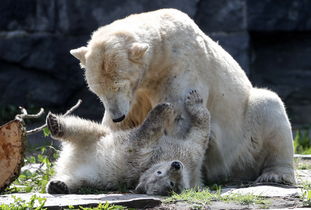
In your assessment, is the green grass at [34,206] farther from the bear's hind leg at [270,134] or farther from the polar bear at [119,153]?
the bear's hind leg at [270,134]

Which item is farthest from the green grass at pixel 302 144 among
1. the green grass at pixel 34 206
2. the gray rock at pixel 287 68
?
the green grass at pixel 34 206

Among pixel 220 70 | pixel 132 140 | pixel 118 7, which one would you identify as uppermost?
pixel 118 7

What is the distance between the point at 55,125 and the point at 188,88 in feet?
3.80

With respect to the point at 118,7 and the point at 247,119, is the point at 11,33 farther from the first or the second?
the point at 247,119

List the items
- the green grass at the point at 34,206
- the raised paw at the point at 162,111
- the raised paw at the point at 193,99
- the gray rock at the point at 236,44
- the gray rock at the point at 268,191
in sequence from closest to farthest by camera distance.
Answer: the green grass at the point at 34,206
the gray rock at the point at 268,191
the raised paw at the point at 162,111
the raised paw at the point at 193,99
the gray rock at the point at 236,44

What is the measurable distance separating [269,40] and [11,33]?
380cm

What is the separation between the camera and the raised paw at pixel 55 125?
5.68m

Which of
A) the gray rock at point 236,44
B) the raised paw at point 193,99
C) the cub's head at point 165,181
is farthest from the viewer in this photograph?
the gray rock at point 236,44

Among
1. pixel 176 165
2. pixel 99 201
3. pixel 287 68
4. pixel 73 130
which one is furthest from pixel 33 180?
pixel 287 68

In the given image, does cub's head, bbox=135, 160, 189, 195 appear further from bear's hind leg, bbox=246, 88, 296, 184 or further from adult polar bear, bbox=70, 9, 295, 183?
bear's hind leg, bbox=246, 88, 296, 184

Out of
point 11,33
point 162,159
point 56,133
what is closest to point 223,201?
point 162,159

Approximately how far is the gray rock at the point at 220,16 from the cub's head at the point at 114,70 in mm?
4775

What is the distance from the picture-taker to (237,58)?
10.5m

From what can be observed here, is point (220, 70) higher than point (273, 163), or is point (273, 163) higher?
point (220, 70)
